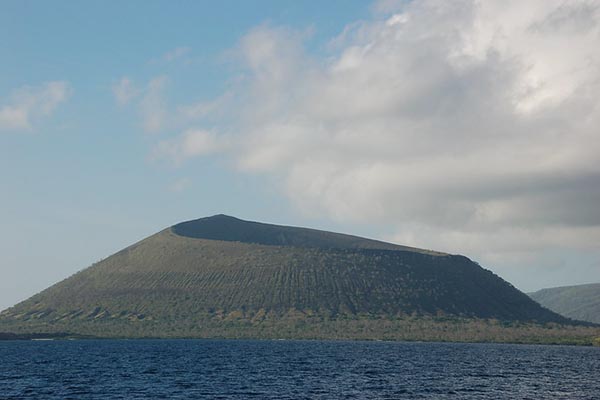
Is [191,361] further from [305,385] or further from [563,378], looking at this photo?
[563,378]

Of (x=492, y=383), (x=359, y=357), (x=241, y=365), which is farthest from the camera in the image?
(x=359, y=357)

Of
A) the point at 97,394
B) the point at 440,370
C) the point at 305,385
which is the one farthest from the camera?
the point at 440,370

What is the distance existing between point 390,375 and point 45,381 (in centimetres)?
5174

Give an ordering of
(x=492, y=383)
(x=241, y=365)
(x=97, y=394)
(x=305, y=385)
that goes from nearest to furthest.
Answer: (x=97, y=394) < (x=305, y=385) < (x=492, y=383) < (x=241, y=365)

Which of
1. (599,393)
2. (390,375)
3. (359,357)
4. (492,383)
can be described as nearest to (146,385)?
(390,375)

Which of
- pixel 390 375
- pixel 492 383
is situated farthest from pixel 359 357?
pixel 492 383

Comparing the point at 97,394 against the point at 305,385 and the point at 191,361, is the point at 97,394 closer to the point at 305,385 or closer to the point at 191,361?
the point at 305,385

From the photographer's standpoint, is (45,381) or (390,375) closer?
(45,381)

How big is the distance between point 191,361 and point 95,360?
22.0m

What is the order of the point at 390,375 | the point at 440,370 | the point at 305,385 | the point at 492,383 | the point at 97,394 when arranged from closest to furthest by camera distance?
1. the point at 97,394
2. the point at 305,385
3. the point at 492,383
4. the point at 390,375
5. the point at 440,370

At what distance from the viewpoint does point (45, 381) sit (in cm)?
9969

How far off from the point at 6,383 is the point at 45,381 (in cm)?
579

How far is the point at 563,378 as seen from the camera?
11188cm

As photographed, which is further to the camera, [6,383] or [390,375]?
[390,375]
